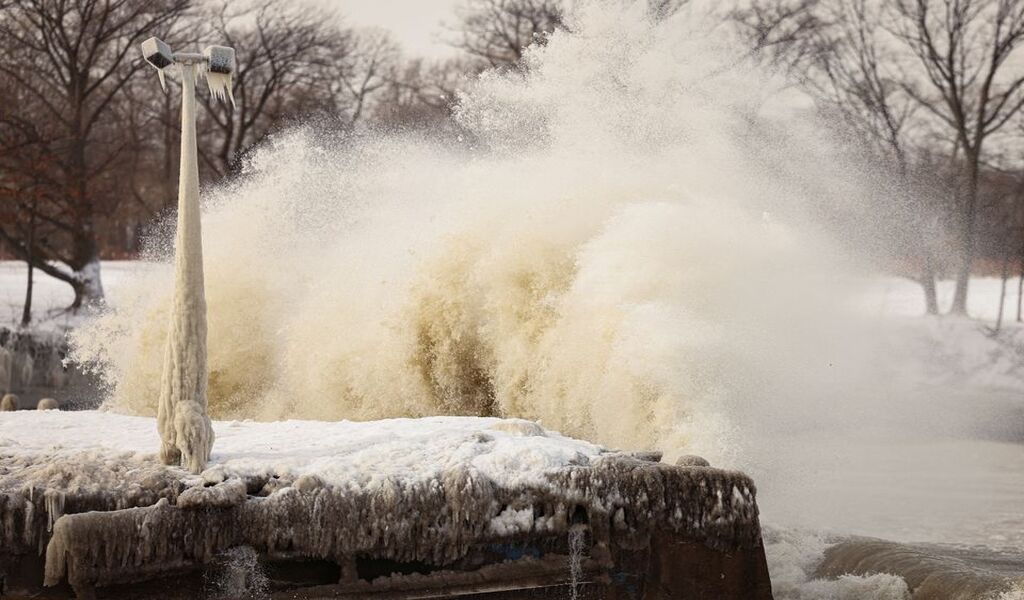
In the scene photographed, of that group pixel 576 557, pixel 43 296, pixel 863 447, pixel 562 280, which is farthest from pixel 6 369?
pixel 576 557

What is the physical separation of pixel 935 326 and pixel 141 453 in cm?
2013

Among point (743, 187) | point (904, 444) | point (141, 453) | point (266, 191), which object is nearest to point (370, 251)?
point (266, 191)

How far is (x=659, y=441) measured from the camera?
9.83 m

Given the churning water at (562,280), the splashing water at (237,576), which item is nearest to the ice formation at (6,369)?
the churning water at (562,280)

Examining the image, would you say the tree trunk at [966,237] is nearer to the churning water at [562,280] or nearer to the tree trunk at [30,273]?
the churning water at [562,280]

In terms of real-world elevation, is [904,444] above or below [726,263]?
below

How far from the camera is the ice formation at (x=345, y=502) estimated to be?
5.77 meters

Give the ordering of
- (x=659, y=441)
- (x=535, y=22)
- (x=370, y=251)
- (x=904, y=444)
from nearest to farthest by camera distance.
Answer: (x=659, y=441)
(x=370, y=251)
(x=904, y=444)
(x=535, y=22)

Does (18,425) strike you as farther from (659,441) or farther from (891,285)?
(891,285)

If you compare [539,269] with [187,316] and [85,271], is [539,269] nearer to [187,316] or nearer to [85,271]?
[187,316]

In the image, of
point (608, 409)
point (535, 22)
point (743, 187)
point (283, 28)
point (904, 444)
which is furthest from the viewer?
point (283, 28)

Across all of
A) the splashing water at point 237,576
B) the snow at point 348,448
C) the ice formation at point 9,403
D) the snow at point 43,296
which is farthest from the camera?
the snow at point 43,296

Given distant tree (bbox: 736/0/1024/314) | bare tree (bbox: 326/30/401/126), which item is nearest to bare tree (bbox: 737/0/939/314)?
distant tree (bbox: 736/0/1024/314)

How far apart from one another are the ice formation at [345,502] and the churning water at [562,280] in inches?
89.1
